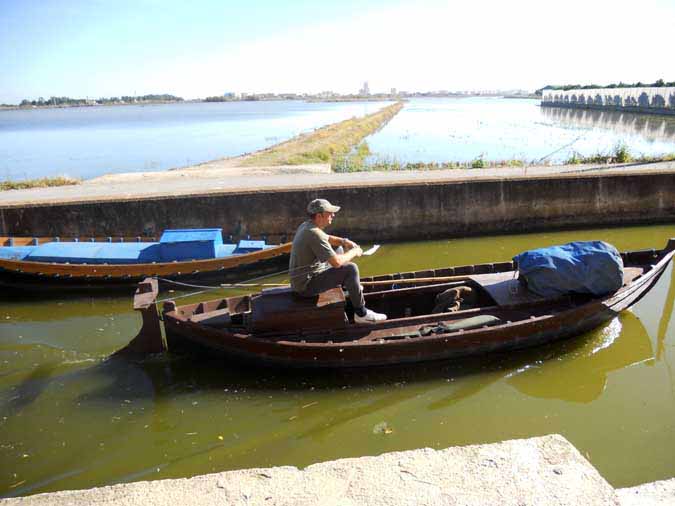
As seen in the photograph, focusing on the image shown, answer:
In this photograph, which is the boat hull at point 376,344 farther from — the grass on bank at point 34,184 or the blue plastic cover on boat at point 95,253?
the grass on bank at point 34,184

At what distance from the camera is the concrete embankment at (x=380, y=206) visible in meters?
13.7

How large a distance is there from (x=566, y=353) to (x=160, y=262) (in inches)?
330

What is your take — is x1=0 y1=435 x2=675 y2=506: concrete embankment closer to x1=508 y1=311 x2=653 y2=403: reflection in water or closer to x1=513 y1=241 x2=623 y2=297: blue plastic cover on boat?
x1=508 y1=311 x2=653 y2=403: reflection in water

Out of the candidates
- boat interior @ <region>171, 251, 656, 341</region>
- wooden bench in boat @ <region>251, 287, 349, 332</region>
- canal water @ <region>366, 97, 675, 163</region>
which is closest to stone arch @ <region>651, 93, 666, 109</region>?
canal water @ <region>366, 97, 675, 163</region>

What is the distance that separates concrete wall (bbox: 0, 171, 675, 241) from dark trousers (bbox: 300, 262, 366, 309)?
698cm

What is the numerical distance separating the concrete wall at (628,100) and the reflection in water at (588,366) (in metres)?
62.0

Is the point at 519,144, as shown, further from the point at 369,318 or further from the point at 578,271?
the point at 369,318

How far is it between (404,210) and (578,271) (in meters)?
7.52

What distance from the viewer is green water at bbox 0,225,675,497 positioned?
5574mm

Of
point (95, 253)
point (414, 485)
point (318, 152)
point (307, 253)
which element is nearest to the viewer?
point (414, 485)

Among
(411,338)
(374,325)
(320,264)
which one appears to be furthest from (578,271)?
(320,264)

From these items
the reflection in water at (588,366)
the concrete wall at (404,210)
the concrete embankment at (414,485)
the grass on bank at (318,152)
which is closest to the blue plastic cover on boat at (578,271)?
the reflection in water at (588,366)

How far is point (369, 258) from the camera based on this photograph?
13.2 m

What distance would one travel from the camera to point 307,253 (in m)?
6.79
